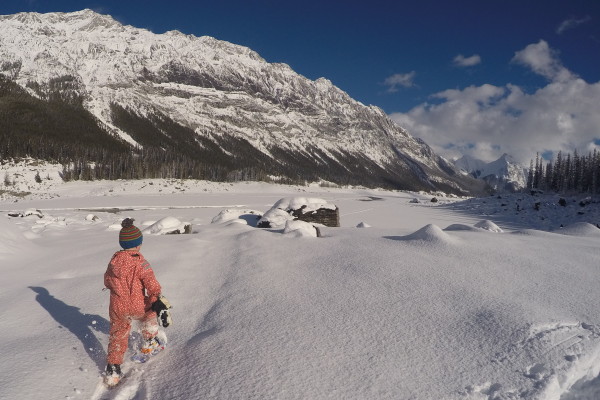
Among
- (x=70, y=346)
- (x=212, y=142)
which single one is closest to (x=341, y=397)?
(x=70, y=346)

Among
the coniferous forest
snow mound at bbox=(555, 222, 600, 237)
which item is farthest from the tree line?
the coniferous forest

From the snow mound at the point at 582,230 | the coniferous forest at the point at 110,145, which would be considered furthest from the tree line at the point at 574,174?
the coniferous forest at the point at 110,145

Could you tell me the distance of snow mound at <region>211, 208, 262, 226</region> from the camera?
1571 centimetres

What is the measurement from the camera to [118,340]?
362cm

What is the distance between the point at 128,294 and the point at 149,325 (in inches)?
17.3

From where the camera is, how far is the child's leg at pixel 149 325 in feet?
12.6

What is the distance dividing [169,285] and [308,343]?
3314 millimetres

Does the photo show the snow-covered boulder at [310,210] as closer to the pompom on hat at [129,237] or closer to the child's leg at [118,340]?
the pompom on hat at [129,237]

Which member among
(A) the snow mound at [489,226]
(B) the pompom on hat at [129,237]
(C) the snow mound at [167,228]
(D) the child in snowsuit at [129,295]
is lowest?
(C) the snow mound at [167,228]

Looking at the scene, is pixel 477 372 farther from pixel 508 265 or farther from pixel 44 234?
pixel 44 234

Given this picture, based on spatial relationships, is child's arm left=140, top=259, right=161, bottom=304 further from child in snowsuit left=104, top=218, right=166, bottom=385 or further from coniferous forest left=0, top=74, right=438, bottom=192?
coniferous forest left=0, top=74, right=438, bottom=192

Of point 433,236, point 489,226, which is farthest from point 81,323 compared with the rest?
point 489,226

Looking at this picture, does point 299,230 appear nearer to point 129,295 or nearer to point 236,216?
point 129,295

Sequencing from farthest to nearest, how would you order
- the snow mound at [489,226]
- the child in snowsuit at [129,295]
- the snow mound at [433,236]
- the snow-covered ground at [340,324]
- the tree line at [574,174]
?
the tree line at [574,174]
the snow mound at [489,226]
the snow mound at [433,236]
the child in snowsuit at [129,295]
the snow-covered ground at [340,324]
